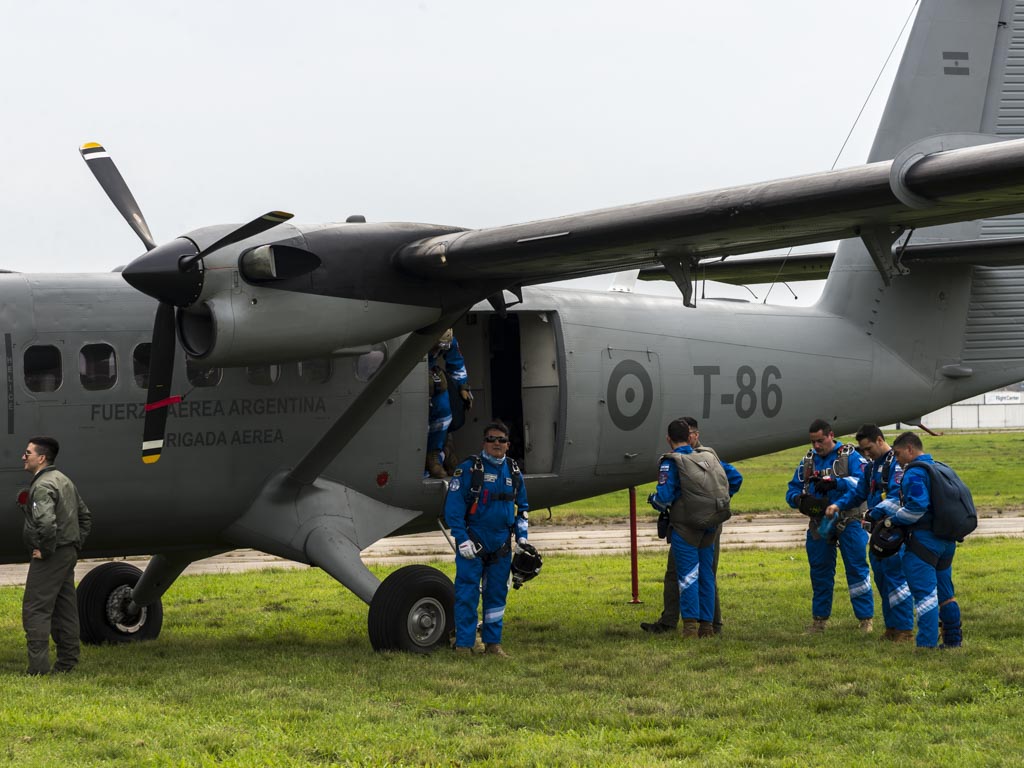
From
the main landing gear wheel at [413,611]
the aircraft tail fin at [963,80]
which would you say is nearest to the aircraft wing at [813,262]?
the aircraft tail fin at [963,80]

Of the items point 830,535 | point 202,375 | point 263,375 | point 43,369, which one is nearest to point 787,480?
point 830,535

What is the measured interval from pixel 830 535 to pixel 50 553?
21.6 feet

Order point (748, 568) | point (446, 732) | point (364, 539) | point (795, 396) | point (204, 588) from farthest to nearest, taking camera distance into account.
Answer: point (748, 568)
point (204, 588)
point (795, 396)
point (364, 539)
point (446, 732)

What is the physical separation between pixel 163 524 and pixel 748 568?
9.26 m

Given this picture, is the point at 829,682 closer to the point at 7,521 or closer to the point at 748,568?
the point at 7,521

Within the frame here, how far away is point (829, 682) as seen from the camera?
8.59 meters

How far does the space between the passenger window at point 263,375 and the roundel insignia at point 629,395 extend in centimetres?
350

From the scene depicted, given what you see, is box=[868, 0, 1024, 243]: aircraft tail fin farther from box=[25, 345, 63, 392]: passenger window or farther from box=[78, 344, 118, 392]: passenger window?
box=[25, 345, 63, 392]: passenger window

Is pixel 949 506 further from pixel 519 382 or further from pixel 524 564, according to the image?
pixel 519 382

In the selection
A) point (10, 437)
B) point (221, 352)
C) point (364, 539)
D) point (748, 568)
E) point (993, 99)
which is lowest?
point (748, 568)

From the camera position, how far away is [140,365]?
10.2 meters

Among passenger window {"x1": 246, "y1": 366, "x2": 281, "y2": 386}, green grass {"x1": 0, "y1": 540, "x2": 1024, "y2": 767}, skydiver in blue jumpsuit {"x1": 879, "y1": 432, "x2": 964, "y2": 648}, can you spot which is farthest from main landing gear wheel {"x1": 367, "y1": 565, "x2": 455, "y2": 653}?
skydiver in blue jumpsuit {"x1": 879, "y1": 432, "x2": 964, "y2": 648}

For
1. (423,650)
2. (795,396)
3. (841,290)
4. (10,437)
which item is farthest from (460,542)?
(841,290)

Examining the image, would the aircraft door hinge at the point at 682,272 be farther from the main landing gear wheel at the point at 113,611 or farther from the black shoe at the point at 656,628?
the main landing gear wheel at the point at 113,611
